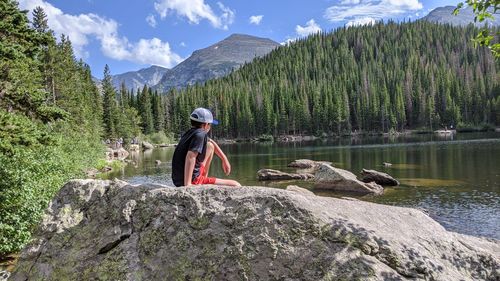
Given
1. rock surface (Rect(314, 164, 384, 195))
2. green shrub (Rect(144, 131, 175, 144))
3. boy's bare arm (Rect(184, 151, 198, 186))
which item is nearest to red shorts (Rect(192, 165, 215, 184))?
boy's bare arm (Rect(184, 151, 198, 186))

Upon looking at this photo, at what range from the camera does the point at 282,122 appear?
148 metres

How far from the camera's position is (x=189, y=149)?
285 inches

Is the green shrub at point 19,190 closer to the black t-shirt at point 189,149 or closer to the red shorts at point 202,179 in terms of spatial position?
the black t-shirt at point 189,149

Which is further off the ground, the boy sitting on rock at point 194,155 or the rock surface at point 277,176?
the boy sitting on rock at point 194,155

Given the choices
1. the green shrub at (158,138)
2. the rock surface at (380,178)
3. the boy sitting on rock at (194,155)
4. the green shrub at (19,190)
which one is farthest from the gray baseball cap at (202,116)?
the green shrub at (158,138)

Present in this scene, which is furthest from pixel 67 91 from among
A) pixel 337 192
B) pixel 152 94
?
pixel 152 94

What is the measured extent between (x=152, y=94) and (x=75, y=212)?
5609 inches

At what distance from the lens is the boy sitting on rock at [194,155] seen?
7176 millimetres

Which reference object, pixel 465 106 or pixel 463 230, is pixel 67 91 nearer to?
pixel 463 230

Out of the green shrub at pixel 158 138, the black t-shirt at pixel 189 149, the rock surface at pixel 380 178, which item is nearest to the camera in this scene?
the black t-shirt at pixel 189 149

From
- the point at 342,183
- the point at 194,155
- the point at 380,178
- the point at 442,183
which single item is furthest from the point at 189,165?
the point at 442,183

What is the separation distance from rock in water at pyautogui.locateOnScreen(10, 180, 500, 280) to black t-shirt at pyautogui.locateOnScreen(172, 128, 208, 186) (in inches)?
37.0

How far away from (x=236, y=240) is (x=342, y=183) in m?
29.7

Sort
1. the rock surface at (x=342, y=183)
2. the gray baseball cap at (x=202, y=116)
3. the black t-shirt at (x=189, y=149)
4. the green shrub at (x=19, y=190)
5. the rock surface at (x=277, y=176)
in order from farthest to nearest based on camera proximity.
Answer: the rock surface at (x=277, y=176) < the rock surface at (x=342, y=183) < the green shrub at (x=19, y=190) < the gray baseball cap at (x=202, y=116) < the black t-shirt at (x=189, y=149)
